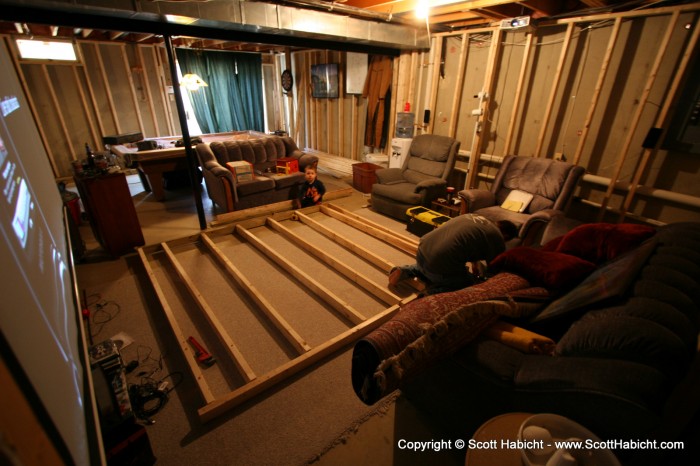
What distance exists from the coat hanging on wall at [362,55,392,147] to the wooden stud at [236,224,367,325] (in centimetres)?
354

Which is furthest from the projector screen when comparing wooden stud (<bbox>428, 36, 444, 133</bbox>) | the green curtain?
the green curtain

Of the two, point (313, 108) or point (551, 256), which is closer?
point (551, 256)

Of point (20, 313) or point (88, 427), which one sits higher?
point (20, 313)

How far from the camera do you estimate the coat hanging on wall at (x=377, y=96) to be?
18.7 feet

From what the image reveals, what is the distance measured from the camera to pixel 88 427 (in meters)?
1.22

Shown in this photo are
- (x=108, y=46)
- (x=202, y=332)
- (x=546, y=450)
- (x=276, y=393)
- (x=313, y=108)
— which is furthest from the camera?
(x=313, y=108)

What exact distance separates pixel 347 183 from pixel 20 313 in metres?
5.48

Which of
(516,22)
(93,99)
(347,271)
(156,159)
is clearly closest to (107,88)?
(93,99)

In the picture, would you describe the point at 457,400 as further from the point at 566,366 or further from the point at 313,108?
the point at 313,108

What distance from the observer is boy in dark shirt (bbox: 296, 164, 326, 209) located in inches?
184

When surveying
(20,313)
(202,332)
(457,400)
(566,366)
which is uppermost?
(20,313)

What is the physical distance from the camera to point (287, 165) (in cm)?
490

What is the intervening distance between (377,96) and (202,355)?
5.28 metres

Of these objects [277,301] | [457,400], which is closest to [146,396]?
[277,301]
